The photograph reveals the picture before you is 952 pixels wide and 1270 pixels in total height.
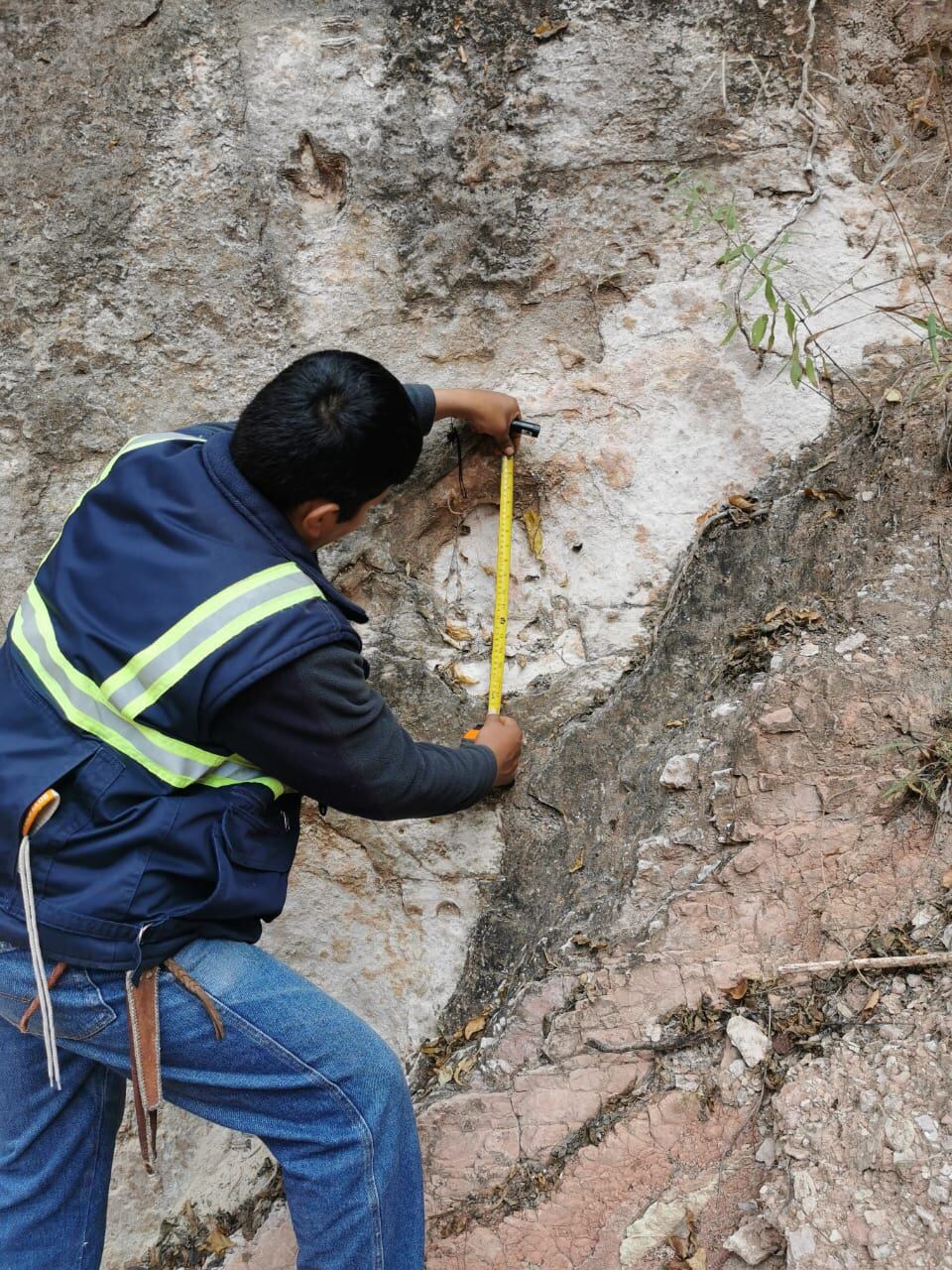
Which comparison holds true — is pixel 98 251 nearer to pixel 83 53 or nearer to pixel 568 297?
pixel 83 53

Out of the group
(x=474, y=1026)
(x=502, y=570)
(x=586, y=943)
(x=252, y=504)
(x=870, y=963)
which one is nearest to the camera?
(x=252, y=504)

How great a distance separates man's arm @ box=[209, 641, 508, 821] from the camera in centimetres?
170

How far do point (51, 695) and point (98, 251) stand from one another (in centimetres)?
146

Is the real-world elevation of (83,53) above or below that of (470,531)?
above

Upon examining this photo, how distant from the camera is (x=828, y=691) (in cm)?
233

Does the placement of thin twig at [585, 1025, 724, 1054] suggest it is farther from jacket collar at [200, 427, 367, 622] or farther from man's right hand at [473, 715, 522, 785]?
jacket collar at [200, 427, 367, 622]

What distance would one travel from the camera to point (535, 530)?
280 cm

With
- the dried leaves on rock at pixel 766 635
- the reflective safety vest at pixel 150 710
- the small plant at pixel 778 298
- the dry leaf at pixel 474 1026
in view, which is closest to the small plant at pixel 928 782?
the dried leaves on rock at pixel 766 635

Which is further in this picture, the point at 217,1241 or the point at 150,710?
the point at 217,1241

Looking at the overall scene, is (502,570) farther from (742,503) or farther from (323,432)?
(323,432)

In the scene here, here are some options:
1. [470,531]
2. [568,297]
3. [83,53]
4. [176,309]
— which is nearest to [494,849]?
[470,531]

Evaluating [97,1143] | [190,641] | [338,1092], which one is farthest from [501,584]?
[97,1143]

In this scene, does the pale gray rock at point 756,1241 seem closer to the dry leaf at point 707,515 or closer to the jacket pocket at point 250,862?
the jacket pocket at point 250,862

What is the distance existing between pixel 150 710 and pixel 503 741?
95 cm
